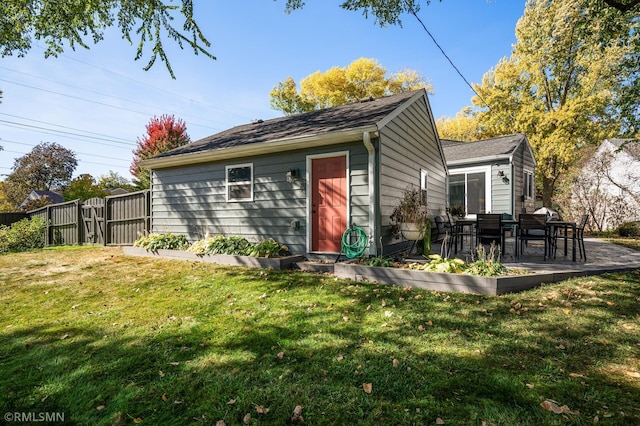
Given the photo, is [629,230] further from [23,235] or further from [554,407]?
[23,235]

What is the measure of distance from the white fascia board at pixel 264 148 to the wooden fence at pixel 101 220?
6.10 feet

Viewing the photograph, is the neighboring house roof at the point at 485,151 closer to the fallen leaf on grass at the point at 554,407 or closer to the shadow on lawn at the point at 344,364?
the shadow on lawn at the point at 344,364

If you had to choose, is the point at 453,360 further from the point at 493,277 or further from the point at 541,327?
the point at 493,277

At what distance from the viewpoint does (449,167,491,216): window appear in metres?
11.5

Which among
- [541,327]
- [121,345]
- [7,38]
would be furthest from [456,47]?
[7,38]

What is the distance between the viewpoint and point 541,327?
10.2ft

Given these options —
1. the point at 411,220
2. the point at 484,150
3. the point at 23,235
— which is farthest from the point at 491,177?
the point at 23,235

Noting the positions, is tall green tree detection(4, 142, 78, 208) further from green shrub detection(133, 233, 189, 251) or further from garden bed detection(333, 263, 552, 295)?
garden bed detection(333, 263, 552, 295)

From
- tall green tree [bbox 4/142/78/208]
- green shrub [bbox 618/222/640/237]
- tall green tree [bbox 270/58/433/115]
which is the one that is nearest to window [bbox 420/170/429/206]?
green shrub [bbox 618/222/640/237]

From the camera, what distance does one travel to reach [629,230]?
452 inches

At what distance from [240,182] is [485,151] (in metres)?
10.00

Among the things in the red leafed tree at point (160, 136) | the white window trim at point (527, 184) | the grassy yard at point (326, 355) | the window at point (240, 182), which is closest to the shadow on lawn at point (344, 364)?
the grassy yard at point (326, 355)

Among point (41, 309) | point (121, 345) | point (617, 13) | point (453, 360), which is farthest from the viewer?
point (617, 13)

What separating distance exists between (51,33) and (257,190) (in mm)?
5793
